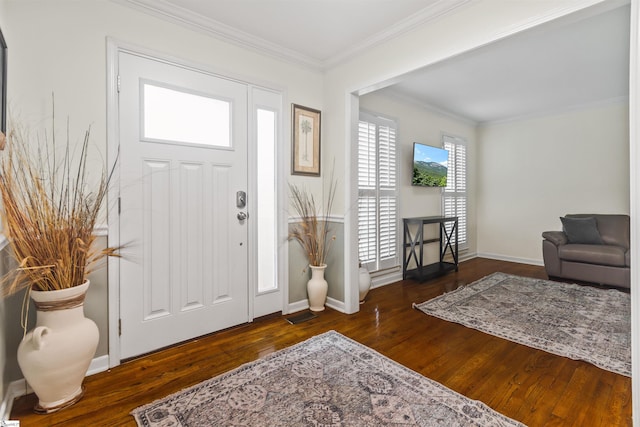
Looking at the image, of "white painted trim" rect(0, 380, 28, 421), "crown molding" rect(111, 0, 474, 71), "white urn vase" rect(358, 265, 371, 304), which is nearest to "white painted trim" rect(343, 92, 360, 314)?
"white urn vase" rect(358, 265, 371, 304)

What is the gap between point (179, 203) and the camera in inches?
91.5

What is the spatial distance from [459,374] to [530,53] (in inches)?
120

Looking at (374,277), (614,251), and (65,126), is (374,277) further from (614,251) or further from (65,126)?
(65,126)

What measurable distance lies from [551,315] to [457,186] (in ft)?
9.40

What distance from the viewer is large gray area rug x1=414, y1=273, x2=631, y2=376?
2.25 m

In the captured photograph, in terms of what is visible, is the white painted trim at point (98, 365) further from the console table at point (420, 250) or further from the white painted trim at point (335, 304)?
the console table at point (420, 250)

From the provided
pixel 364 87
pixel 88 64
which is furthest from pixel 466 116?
pixel 88 64

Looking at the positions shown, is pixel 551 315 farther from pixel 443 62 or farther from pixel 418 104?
pixel 418 104

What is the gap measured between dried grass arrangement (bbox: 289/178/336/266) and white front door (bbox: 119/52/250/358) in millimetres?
570

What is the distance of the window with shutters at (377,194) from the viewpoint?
147 inches

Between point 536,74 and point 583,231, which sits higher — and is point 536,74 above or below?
above

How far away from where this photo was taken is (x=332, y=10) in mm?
2281

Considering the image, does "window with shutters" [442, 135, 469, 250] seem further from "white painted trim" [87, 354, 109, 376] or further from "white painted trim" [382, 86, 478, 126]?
"white painted trim" [87, 354, 109, 376]

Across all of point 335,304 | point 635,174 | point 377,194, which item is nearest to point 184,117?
point 335,304
